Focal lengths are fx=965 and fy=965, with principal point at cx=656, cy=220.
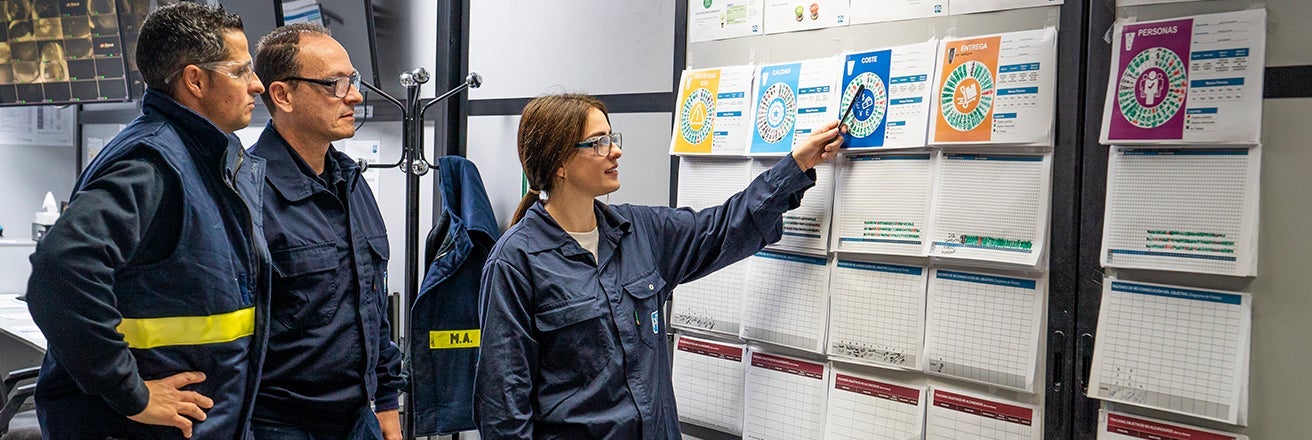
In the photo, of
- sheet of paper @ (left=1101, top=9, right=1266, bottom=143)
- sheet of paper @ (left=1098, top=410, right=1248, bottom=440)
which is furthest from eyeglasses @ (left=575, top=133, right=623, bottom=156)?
sheet of paper @ (left=1098, top=410, right=1248, bottom=440)

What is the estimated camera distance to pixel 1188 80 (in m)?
1.56

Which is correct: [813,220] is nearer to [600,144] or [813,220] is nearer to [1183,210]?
[600,144]

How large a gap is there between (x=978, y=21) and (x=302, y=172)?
4.43 ft

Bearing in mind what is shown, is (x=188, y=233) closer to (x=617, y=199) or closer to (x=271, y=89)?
(x=271, y=89)

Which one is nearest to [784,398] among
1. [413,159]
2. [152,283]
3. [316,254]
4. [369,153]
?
[316,254]

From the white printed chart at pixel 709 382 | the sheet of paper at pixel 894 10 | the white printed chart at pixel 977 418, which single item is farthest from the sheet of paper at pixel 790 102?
the white printed chart at pixel 977 418

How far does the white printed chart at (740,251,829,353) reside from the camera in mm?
2041

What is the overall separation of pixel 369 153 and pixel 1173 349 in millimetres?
2555

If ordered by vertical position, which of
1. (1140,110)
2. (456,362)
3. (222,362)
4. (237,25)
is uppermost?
(237,25)

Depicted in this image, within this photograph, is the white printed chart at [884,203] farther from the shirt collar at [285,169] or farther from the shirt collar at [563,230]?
the shirt collar at [285,169]

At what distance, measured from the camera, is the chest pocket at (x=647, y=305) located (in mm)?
1910

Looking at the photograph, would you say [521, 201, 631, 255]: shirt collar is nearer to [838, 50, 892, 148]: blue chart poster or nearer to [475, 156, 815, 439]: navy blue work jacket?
[475, 156, 815, 439]: navy blue work jacket

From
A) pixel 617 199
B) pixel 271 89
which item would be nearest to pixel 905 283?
pixel 617 199

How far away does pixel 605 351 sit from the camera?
1.85m
